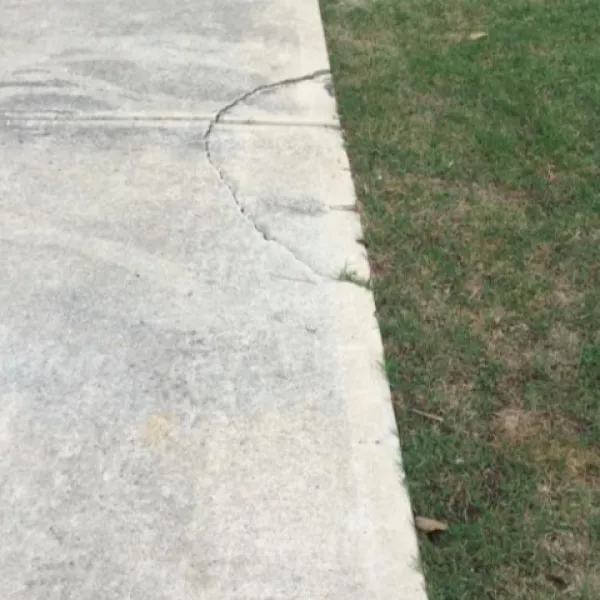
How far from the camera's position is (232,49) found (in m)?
5.23

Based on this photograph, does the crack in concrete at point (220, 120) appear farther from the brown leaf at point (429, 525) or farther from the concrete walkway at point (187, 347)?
the brown leaf at point (429, 525)

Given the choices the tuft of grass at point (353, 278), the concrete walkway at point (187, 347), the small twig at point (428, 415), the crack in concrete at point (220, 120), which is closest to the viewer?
Result: the concrete walkway at point (187, 347)

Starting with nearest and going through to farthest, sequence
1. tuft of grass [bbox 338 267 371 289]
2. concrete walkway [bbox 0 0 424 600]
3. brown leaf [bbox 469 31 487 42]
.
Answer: concrete walkway [bbox 0 0 424 600], tuft of grass [bbox 338 267 371 289], brown leaf [bbox 469 31 487 42]

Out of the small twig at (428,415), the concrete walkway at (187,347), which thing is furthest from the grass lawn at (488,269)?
the concrete walkway at (187,347)

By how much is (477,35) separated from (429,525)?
3512 mm

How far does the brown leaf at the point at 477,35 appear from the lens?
529cm

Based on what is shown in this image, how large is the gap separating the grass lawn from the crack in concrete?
0.60 feet

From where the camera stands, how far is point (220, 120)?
4.48 meters

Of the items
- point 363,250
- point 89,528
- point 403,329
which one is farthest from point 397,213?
point 89,528

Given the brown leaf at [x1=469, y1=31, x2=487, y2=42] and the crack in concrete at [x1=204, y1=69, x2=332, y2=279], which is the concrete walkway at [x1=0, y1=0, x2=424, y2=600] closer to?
the crack in concrete at [x1=204, y1=69, x2=332, y2=279]

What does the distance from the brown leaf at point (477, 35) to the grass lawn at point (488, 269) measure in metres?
0.04

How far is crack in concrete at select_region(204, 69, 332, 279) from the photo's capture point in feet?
11.8

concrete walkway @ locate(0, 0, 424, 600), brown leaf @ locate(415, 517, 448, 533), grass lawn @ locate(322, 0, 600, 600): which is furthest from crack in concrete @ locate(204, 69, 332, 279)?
brown leaf @ locate(415, 517, 448, 533)

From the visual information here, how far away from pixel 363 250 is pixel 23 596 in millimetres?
1774
